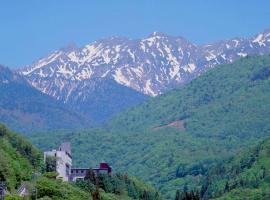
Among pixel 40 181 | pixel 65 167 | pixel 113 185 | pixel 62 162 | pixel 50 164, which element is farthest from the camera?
pixel 65 167

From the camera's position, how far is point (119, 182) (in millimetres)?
172625

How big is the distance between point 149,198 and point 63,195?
65.7 meters

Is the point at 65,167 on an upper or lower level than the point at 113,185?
upper

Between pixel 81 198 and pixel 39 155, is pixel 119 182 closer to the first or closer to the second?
pixel 39 155

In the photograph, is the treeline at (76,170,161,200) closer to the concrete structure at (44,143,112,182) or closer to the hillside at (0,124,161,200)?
the hillside at (0,124,161,200)

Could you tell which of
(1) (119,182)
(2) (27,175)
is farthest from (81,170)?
(2) (27,175)

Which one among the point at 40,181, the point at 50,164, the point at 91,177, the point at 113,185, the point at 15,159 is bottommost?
the point at 40,181

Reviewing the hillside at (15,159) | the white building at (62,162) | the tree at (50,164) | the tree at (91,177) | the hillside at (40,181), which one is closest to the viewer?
the hillside at (40,181)

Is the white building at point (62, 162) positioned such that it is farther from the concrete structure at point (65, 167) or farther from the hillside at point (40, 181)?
the hillside at point (40, 181)

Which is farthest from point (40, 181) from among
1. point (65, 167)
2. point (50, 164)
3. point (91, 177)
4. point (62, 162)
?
point (65, 167)

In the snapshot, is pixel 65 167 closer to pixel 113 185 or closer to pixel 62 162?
pixel 62 162

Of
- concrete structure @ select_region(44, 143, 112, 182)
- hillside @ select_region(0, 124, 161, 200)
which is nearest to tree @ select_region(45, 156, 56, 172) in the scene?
concrete structure @ select_region(44, 143, 112, 182)

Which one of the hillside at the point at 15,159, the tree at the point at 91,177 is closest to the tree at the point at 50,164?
the hillside at the point at 15,159

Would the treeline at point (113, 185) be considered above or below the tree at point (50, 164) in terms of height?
below
